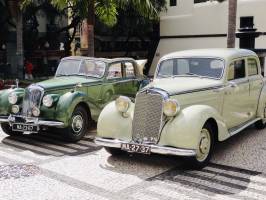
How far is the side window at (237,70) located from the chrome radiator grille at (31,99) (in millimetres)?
3865

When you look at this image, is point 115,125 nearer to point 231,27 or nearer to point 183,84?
point 183,84

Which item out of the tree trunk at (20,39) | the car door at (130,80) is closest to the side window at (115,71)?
the car door at (130,80)

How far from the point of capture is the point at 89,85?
30.6ft

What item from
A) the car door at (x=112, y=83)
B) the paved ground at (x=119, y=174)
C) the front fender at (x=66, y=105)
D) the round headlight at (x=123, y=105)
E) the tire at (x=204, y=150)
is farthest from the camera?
the car door at (x=112, y=83)

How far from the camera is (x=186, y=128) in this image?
622cm

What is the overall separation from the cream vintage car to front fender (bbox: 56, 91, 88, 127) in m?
1.21

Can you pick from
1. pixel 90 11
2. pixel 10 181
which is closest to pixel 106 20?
pixel 90 11

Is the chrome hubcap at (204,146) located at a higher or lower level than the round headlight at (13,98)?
lower

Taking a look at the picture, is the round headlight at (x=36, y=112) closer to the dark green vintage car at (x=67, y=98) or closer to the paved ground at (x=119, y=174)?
the dark green vintage car at (x=67, y=98)

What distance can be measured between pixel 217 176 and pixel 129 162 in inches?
61.2

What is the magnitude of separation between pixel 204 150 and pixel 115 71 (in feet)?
13.9

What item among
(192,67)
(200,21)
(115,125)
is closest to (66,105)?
(115,125)

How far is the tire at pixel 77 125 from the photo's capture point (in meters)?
8.37

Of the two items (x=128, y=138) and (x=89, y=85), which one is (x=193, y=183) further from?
(x=89, y=85)
